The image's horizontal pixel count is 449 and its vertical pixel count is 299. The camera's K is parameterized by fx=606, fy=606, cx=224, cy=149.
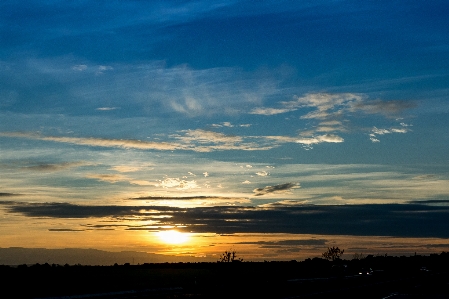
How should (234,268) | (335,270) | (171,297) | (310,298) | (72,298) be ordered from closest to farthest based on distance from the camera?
(310,298) → (171,297) → (72,298) → (234,268) → (335,270)

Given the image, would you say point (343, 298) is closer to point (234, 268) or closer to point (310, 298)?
point (310, 298)

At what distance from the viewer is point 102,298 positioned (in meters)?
55.6

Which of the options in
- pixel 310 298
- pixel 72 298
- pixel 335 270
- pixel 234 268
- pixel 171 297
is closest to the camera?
pixel 310 298

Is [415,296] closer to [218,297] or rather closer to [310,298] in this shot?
[310,298]

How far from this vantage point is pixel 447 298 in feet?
161

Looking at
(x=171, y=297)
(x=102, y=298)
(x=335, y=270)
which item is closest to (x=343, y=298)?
(x=171, y=297)

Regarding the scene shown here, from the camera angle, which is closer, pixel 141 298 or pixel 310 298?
pixel 310 298

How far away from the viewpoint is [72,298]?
59656 millimetres

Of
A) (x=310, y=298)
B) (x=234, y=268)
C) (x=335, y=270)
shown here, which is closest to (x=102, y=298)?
(x=310, y=298)

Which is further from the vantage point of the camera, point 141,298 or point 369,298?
point 141,298

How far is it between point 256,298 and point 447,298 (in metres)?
15.4

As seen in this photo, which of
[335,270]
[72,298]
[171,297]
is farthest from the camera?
[335,270]

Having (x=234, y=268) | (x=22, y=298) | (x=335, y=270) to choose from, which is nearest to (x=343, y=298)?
(x=22, y=298)

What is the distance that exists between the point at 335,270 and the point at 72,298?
95.0m
